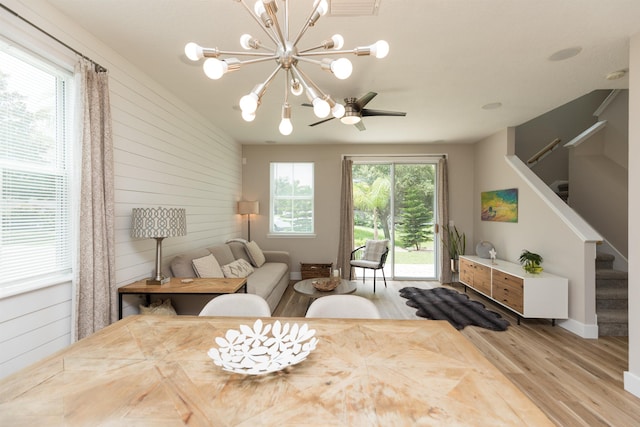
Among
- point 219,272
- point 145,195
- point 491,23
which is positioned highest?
point 491,23

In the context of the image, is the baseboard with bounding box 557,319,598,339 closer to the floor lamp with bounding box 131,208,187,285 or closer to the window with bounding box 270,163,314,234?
the window with bounding box 270,163,314,234

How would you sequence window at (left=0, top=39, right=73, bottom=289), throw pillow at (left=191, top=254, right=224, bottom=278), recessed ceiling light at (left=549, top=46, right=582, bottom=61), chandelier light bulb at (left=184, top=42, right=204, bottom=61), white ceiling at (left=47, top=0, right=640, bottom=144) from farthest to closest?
1. throw pillow at (left=191, top=254, right=224, bottom=278)
2. recessed ceiling light at (left=549, top=46, right=582, bottom=61)
3. white ceiling at (left=47, top=0, right=640, bottom=144)
4. window at (left=0, top=39, right=73, bottom=289)
5. chandelier light bulb at (left=184, top=42, right=204, bottom=61)

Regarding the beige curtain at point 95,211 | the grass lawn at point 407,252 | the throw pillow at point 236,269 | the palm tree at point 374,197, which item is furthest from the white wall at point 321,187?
the beige curtain at point 95,211

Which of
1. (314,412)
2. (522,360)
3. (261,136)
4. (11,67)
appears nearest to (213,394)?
(314,412)

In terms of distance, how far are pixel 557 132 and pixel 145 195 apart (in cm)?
653

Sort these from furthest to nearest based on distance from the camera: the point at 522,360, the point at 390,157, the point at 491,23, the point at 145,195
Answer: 1. the point at 390,157
2. the point at 145,195
3. the point at 522,360
4. the point at 491,23

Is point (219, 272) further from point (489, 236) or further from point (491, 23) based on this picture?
point (489, 236)

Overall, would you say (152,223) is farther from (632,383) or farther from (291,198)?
(632,383)

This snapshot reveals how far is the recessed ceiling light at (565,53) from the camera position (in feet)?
7.93

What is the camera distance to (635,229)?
2.21 meters

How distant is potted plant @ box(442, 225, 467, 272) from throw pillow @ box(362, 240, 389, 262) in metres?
1.21

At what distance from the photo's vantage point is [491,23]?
209 cm

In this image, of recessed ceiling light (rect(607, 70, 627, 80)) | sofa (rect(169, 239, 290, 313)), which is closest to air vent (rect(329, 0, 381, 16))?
recessed ceiling light (rect(607, 70, 627, 80))

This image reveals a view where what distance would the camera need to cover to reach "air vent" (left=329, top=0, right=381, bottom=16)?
183 cm
